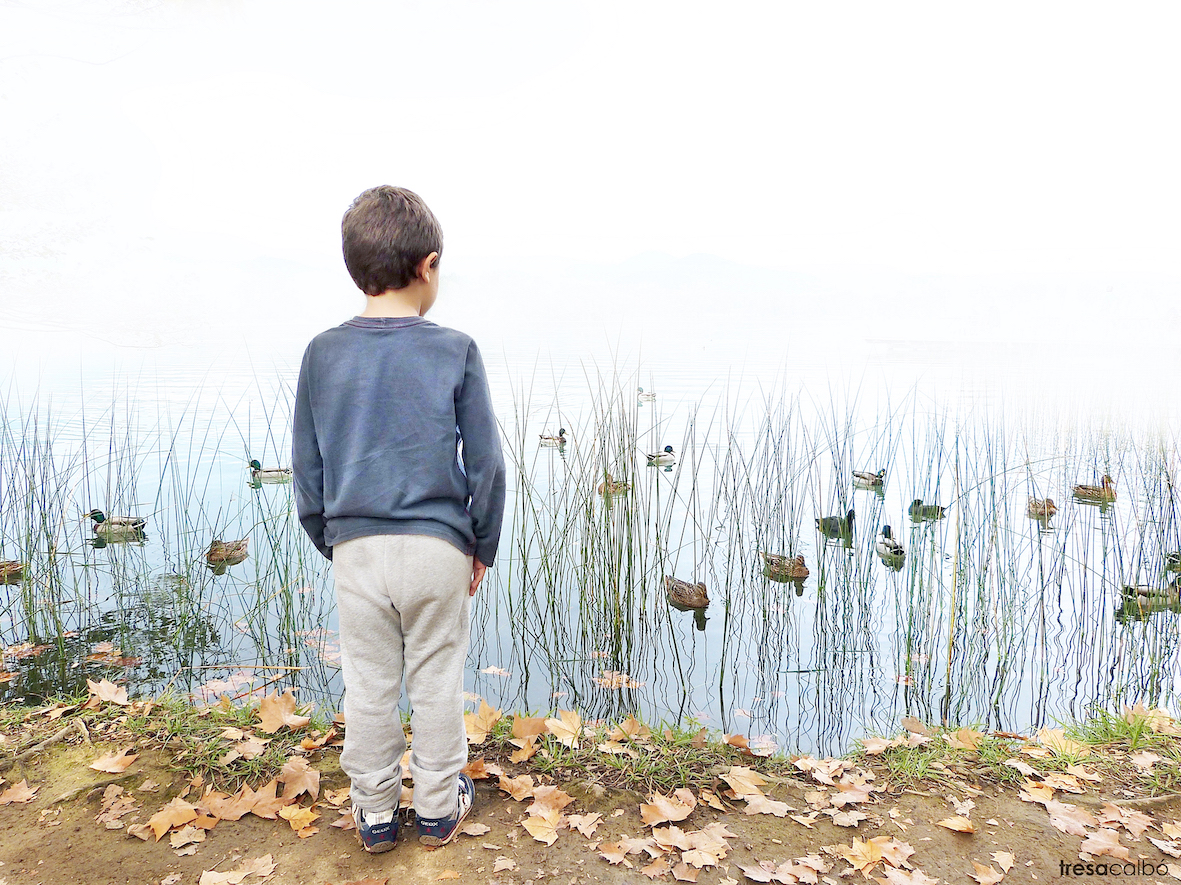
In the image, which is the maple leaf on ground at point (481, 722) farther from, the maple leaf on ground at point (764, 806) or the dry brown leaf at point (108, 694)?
the dry brown leaf at point (108, 694)

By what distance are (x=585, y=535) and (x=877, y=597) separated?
5.44 ft

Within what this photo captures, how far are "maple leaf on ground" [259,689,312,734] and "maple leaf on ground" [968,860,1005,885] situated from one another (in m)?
1.51

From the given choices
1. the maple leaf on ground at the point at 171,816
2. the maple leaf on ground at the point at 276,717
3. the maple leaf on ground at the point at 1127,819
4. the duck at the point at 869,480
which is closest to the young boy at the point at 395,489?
the maple leaf on ground at the point at 171,816

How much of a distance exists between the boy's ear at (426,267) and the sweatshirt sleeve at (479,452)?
0.14m

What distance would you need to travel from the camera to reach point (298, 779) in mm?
1571

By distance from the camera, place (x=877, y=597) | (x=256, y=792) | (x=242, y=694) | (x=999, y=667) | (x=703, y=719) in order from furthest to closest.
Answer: (x=877, y=597) < (x=999, y=667) < (x=703, y=719) < (x=242, y=694) < (x=256, y=792)

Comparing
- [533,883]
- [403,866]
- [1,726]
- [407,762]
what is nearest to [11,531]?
[1,726]

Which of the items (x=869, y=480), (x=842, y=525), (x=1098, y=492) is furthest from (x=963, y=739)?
(x=869, y=480)

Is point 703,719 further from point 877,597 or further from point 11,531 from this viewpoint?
point 11,531

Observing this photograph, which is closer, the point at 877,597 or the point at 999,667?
the point at 999,667

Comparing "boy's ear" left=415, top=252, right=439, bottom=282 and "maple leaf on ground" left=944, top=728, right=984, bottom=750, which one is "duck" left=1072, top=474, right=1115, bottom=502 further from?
"boy's ear" left=415, top=252, right=439, bottom=282

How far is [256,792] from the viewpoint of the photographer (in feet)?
5.07

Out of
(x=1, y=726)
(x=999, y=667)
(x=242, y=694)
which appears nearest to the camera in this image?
(x=1, y=726)

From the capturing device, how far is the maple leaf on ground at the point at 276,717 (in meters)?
1.79
